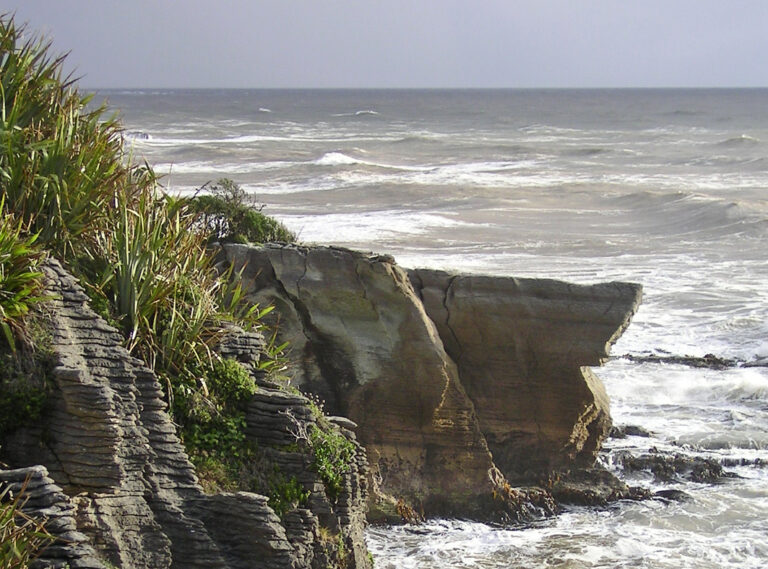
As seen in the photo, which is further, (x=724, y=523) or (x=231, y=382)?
(x=724, y=523)

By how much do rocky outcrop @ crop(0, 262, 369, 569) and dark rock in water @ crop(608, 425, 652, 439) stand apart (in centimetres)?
852

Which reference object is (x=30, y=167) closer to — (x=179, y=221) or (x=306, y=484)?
(x=179, y=221)

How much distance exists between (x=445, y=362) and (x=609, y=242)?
71.5ft

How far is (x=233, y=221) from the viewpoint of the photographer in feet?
46.3

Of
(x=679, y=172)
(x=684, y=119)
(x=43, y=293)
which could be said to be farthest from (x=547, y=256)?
(x=684, y=119)

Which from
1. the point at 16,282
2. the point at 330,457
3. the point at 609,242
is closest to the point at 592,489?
the point at 330,457

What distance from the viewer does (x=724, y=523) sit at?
13320 millimetres

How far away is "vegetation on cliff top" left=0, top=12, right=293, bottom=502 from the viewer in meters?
8.66

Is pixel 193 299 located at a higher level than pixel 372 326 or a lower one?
higher

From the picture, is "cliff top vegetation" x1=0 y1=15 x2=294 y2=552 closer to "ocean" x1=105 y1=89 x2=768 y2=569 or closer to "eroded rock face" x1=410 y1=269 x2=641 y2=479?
"ocean" x1=105 y1=89 x2=768 y2=569

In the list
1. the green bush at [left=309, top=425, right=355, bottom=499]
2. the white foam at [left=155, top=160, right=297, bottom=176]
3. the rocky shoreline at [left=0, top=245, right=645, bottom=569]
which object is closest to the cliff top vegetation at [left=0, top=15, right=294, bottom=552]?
the green bush at [left=309, top=425, right=355, bottom=499]

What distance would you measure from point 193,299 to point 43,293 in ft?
4.83

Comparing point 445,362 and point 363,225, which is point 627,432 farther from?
point 363,225

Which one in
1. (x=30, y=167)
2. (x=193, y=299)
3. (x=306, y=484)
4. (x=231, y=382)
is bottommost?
(x=306, y=484)
